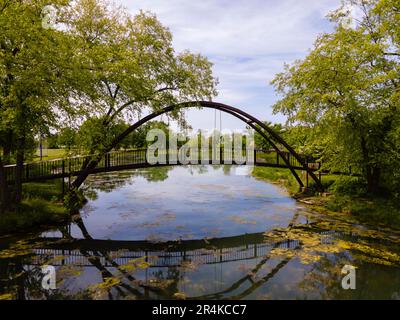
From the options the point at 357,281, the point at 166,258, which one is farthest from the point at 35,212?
the point at 357,281

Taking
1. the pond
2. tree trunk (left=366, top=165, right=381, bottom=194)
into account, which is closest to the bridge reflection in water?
the pond

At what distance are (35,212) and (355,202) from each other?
717 inches

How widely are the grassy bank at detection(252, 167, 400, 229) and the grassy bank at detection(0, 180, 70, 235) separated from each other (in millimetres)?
16070

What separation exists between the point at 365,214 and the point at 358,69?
8.48 meters

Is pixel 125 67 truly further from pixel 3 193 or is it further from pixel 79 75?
pixel 3 193

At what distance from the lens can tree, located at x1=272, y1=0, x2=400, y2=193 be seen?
16.8 meters

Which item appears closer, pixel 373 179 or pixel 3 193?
pixel 3 193

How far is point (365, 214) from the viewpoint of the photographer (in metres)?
17.4

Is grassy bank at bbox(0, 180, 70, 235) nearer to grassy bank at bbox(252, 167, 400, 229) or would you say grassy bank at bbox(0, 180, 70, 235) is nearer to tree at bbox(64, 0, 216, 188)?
tree at bbox(64, 0, 216, 188)

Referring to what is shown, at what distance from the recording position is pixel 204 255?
12461mm

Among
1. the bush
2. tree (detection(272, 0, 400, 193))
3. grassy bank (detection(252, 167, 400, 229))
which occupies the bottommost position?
grassy bank (detection(252, 167, 400, 229))
